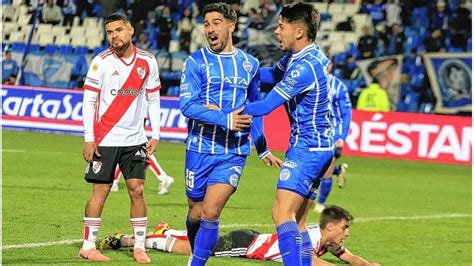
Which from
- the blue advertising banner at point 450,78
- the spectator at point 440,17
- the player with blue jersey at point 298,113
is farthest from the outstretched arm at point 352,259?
the spectator at point 440,17

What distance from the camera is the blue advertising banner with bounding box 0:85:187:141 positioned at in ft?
90.9

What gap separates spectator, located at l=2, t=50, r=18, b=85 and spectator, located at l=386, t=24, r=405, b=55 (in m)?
10.2

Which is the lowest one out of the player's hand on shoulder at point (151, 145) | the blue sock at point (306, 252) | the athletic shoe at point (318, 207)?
the athletic shoe at point (318, 207)

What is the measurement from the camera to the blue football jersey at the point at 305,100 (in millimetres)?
8328

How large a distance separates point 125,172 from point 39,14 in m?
27.7

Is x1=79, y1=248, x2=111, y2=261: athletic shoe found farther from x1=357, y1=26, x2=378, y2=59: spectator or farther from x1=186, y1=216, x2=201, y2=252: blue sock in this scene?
x1=357, y1=26, x2=378, y2=59: spectator

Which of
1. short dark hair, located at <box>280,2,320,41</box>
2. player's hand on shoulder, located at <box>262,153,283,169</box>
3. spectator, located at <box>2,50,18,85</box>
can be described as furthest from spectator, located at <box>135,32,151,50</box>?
short dark hair, located at <box>280,2,320,41</box>

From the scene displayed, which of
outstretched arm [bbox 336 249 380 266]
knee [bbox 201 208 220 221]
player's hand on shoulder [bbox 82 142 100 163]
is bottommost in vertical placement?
outstretched arm [bbox 336 249 380 266]

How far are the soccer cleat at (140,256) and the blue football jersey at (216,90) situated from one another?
1400 millimetres

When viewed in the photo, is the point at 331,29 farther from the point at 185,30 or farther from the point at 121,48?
the point at 121,48

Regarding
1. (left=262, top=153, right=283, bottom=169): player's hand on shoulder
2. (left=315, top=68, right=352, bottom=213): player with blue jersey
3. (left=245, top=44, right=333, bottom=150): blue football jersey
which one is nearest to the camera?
(left=245, top=44, right=333, bottom=150): blue football jersey

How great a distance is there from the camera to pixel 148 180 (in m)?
18.7

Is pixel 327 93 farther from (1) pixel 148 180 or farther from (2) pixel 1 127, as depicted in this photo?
(2) pixel 1 127

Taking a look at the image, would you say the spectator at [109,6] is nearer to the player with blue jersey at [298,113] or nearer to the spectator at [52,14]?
the spectator at [52,14]
